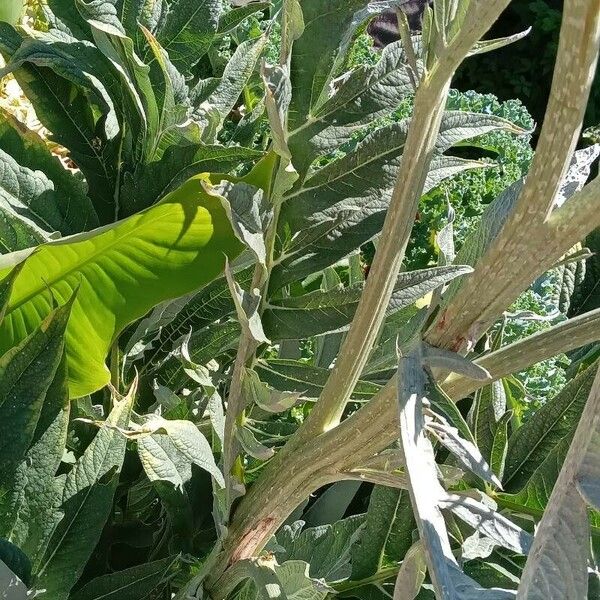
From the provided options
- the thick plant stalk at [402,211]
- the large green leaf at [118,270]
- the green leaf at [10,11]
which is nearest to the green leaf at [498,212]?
the thick plant stalk at [402,211]

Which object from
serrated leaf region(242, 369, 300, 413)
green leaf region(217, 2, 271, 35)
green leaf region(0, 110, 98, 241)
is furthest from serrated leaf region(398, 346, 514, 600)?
green leaf region(217, 2, 271, 35)

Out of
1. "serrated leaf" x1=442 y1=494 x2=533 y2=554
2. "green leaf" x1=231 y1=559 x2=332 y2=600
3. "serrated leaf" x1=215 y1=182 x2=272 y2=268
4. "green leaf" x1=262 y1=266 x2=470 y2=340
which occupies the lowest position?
"green leaf" x1=231 y1=559 x2=332 y2=600

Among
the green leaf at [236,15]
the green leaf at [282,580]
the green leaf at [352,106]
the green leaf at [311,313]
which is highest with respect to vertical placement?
the green leaf at [236,15]

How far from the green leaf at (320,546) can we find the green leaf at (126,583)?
0.08 meters

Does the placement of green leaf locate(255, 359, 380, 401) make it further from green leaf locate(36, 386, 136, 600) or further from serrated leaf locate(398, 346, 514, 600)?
serrated leaf locate(398, 346, 514, 600)

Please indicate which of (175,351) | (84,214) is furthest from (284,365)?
(84,214)

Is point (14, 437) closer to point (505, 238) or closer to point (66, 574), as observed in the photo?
point (66, 574)

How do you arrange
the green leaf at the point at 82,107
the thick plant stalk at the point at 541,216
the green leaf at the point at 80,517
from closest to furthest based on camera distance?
1. the thick plant stalk at the point at 541,216
2. the green leaf at the point at 80,517
3. the green leaf at the point at 82,107

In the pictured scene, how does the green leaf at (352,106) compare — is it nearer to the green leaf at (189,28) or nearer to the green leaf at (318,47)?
the green leaf at (318,47)

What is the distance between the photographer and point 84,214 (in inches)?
23.1

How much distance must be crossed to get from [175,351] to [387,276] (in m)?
0.24

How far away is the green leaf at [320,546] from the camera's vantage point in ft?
1.82

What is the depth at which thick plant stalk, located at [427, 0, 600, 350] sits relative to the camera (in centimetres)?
24

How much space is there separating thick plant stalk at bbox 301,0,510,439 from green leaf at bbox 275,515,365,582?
175 millimetres
